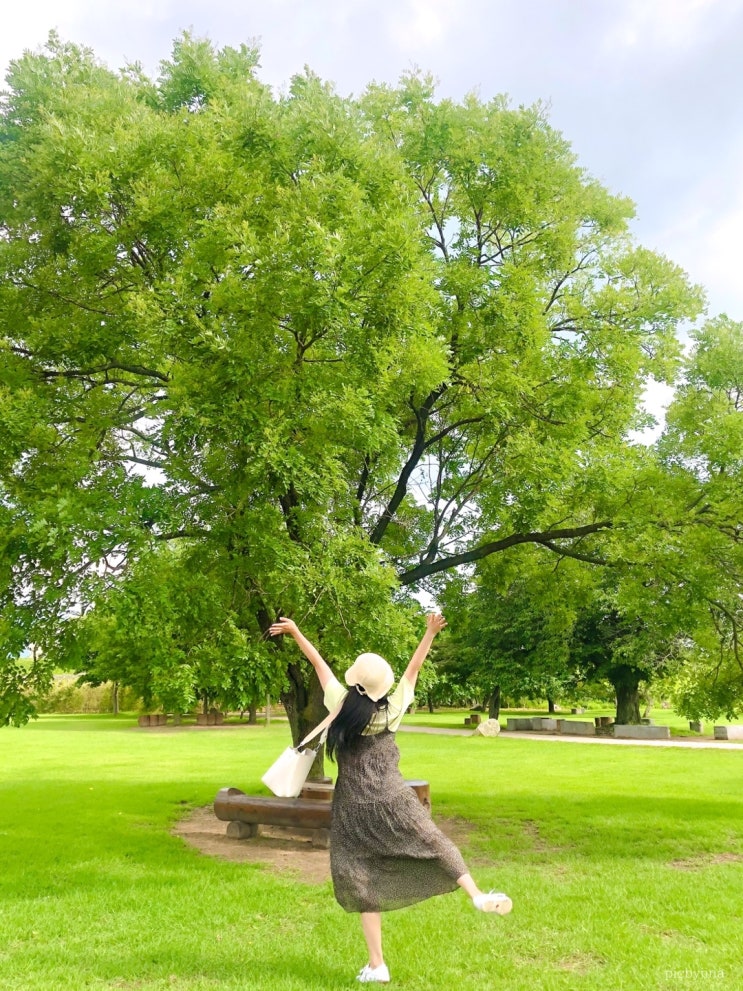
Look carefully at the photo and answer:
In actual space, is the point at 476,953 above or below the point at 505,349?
below

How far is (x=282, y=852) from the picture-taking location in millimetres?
10969

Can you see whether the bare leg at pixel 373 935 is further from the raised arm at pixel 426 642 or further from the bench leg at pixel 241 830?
the bench leg at pixel 241 830

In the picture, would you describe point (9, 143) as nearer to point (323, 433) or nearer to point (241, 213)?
point (241, 213)

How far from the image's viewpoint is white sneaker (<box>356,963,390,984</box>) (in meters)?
5.56

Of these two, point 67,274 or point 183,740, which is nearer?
point 67,274

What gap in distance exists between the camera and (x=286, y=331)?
1023cm

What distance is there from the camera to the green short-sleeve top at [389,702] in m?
5.67

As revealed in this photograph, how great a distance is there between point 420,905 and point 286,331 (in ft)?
21.3

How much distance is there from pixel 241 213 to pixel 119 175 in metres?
1.51

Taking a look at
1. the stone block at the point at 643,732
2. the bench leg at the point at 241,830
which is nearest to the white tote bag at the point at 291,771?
the bench leg at the point at 241,830

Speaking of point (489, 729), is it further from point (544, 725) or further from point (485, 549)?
point (485, 549)

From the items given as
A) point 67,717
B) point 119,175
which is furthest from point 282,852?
point 67,717

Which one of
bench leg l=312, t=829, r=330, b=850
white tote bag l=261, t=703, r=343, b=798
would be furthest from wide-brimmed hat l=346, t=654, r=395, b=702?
bench leg l=312, t=829, r=330, b=850

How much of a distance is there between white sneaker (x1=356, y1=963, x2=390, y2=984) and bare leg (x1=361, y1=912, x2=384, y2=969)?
0.02m
